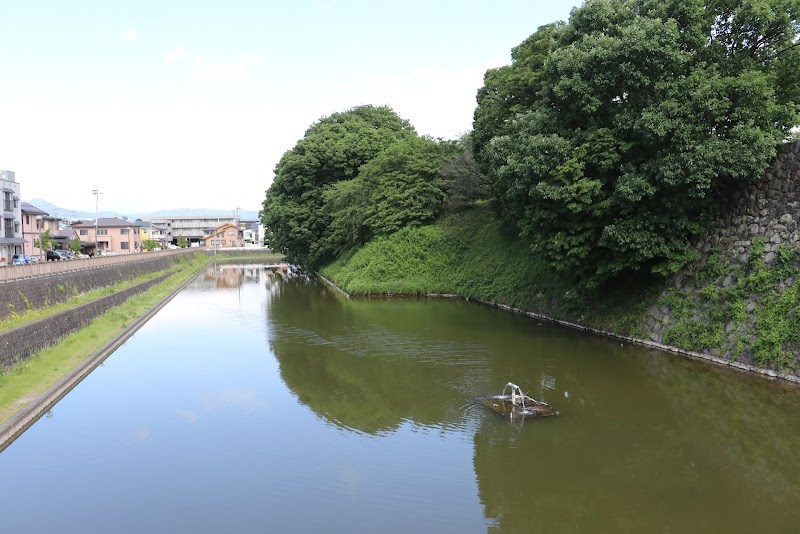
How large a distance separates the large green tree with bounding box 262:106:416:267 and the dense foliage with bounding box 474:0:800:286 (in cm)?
2890

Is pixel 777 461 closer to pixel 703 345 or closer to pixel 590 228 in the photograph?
pixel 703 345

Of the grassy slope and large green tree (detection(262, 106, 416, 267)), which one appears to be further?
large green tree (detection(262, 106, 416, 267))

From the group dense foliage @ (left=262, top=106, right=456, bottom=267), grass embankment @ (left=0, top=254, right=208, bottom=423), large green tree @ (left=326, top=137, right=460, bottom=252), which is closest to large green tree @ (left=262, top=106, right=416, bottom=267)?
dense foliage @ (left=262, top=106, right=456, bottom=267)

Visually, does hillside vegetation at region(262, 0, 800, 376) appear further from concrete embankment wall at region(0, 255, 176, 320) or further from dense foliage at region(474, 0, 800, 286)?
concrete embankment wall at region(0, 255, 176, 320)

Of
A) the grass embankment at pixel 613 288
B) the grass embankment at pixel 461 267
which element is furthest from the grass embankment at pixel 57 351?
the grass embankment at pixel 613 288

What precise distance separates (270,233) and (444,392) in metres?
46.5

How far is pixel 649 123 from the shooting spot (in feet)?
48.8

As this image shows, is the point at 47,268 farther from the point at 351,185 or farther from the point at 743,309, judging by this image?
the point at 743,309

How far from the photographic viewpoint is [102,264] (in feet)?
111

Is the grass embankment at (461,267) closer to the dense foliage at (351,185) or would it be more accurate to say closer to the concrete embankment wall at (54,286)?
the dense foliage at (351,185)

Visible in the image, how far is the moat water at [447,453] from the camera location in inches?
299

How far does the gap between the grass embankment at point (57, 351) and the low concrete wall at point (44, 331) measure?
0.18 metres

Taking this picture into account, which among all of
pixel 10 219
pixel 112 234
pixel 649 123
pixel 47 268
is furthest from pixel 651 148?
pixel 112 234

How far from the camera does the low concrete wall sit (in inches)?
525
